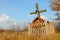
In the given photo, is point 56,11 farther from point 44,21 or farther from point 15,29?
point 15,29

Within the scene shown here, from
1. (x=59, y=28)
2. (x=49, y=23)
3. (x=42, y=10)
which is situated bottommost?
(x=59, y=28)

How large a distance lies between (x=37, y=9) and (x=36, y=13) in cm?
34

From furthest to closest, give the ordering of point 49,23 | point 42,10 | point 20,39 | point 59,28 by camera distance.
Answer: point 59,28 → point 42,10 → point 49,23 → point 20,39

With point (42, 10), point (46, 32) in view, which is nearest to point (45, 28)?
point (46, 32)

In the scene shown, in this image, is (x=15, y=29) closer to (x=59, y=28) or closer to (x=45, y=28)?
(x=45, y=28)

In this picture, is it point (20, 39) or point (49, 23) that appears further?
point (49, 23)

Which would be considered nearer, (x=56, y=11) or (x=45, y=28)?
(x=45, y=28)

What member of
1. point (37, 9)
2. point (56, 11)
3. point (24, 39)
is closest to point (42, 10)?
point (37, 9)

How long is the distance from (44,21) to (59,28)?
24.7 ft

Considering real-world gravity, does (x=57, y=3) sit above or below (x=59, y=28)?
above

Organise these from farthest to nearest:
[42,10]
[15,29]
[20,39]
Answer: [42,10]
[15,29]
[20,39]

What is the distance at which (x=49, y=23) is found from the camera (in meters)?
11.6

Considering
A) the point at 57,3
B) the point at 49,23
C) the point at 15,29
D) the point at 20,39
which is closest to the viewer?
the point at 20,39

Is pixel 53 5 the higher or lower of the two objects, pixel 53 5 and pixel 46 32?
the higher
